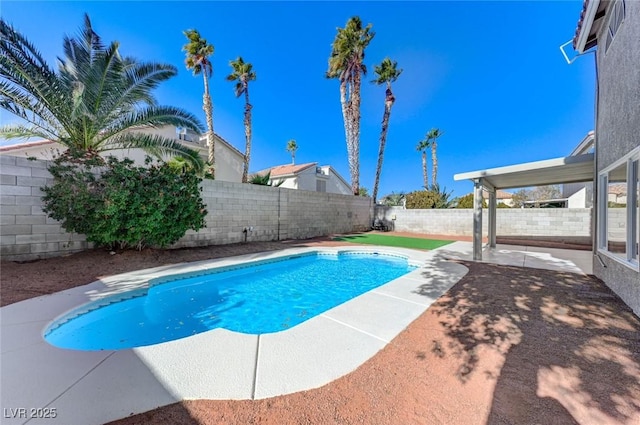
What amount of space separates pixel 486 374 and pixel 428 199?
2019 cm

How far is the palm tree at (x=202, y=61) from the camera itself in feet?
49.1

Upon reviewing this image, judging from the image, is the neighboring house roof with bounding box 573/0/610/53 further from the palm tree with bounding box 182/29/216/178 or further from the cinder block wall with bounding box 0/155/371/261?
the palm tree with bounding box 182/29/216/178

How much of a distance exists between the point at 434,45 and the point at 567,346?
1875 centimetres

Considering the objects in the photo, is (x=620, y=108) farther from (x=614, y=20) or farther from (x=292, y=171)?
(x=292, y=171)

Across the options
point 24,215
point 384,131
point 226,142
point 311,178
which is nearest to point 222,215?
point 24,215

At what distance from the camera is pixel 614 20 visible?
16.2ft

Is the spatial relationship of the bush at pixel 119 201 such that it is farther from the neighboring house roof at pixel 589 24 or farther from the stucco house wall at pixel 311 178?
the stucco house wall at pixel 311 178

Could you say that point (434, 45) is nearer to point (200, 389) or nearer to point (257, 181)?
point (257, 181)

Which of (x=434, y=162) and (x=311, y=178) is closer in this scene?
(x=311, y=178)

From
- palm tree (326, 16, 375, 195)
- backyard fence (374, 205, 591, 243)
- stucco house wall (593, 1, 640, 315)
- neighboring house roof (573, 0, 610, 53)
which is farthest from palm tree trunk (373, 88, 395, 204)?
stucco house wall (593, 1, 640, 315)

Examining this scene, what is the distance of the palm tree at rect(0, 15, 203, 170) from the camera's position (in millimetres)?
6223

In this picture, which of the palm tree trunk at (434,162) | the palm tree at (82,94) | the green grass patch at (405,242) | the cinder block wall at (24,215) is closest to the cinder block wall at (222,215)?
the cinder block wall at (24,215)

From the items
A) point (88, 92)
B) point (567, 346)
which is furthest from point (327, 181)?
point (567, 346)

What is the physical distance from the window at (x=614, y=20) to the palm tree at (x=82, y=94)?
36.4ft
